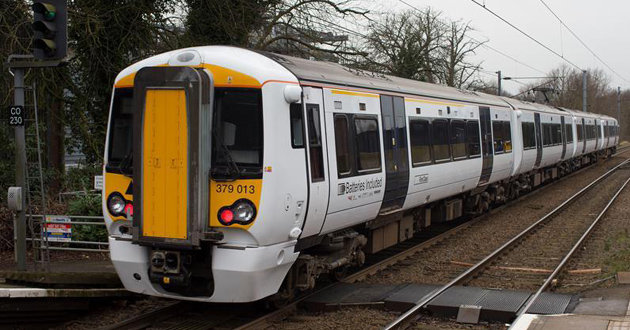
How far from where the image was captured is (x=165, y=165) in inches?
259

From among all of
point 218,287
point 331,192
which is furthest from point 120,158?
point 331,192

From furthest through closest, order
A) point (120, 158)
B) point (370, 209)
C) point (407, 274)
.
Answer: point (407, 274)
point (370, 209)
point (120, 158)

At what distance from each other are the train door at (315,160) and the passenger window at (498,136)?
30.9ft

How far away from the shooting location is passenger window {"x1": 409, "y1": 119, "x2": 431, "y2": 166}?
10.6m

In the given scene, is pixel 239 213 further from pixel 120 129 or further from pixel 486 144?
pixel 486 144

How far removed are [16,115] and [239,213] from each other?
3.65m

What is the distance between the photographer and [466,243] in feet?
43.1

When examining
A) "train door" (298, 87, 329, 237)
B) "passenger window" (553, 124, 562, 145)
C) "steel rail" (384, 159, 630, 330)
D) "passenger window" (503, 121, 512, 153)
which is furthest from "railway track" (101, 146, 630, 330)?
"passenger window" (553, 124, 562, 145)

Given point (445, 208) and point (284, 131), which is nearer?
point (284, 131)

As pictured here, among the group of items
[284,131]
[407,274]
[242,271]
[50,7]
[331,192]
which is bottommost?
[407,274]

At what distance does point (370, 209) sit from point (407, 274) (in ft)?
5.65

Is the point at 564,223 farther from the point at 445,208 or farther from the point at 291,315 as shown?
the point at 291,315

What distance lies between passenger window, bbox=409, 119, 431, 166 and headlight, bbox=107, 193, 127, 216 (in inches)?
197

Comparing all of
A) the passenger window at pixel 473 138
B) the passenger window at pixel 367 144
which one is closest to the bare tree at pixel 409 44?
the passenger window at pixel 473 138
